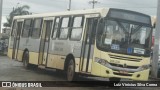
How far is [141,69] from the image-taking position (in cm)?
1638

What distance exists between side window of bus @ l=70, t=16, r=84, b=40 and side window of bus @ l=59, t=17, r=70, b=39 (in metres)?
0.62

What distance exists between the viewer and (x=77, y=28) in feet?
58.7

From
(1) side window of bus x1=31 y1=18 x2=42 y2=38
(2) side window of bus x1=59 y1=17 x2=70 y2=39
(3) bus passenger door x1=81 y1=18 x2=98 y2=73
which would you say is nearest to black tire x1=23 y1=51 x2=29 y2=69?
(1) side window of bus x1=31 y1=18 x2=42 y2=38

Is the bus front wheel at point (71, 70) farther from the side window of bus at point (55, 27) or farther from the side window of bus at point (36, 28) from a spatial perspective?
the side window of bus at point (36, 28)

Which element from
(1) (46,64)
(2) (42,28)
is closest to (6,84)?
(1) (46,64)

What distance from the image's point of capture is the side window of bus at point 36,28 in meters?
22.6

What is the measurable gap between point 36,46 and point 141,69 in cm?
758

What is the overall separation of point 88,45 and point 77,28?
4.84 feet

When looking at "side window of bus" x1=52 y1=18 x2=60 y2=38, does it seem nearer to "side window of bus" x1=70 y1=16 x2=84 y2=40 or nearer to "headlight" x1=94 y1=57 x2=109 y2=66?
"side window of bus" x1=70 y1=16 x2=84 y2=40

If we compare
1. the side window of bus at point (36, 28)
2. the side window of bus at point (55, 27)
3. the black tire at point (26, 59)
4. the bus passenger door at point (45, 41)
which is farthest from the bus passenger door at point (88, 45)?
the black tire at point (26, 59)

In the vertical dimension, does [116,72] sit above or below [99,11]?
below

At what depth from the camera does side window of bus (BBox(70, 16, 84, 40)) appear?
17667 mm

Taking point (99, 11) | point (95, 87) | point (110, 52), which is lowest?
point (95, 87)

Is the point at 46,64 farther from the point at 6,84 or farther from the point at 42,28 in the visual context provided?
the point at 6,84
